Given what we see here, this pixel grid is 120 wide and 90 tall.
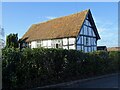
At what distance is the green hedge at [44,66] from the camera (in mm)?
11438

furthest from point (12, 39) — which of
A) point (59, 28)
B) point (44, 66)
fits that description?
point (44, 66)

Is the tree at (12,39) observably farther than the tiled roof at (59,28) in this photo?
Yes

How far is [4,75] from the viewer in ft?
36.8

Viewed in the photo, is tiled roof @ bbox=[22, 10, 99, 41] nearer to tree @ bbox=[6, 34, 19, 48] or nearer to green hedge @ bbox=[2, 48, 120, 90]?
tree @ bbox=[6, 34, 19, 48]

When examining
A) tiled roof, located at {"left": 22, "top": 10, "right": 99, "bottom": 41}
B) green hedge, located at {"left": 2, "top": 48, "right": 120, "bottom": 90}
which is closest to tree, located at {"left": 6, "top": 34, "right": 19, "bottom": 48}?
tiled roof, located at {"left": 22, "top": 10, "right": 99, "bottom": 41}

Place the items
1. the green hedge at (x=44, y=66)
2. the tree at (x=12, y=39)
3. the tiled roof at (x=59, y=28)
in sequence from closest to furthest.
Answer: the green hedge at (x=44, y=66) < the tiled roof at (x=59, y=28) < the tree at (x=12, y=39)

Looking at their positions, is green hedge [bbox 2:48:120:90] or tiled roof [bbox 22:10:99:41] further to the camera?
tiled roof [bbox 22:10:99:41]

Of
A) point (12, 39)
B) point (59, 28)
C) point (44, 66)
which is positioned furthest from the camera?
point (12, 39)

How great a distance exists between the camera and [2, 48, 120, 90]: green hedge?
37.5ft

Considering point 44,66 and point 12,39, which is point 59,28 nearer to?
point 12,39

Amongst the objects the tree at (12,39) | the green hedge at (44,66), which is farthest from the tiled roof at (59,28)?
the green hedge at (44,66)

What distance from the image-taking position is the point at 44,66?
13516mm

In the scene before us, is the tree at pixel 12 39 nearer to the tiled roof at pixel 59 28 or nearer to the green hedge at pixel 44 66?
the tiled roof at pixel 59 28

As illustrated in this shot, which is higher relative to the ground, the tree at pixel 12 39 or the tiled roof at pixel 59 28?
the tiled roof at pixel 59 28
